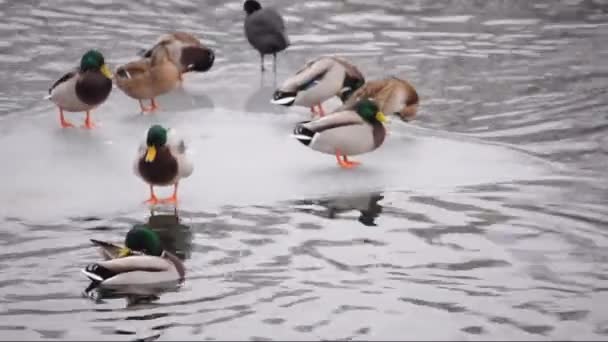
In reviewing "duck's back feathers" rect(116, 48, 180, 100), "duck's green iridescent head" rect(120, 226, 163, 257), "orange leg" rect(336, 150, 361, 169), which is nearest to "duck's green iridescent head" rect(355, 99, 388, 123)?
"orange leg" rect(336, 150, 361, 169)

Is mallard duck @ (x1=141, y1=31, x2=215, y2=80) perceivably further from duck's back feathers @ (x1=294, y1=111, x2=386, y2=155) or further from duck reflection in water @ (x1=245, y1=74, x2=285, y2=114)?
duck's back feathers @ (x1=294, y1=111, x2=386, y2=155)

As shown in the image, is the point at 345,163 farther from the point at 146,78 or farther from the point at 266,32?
the point at 266,32

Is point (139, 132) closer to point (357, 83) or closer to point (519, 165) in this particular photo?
point (357, 83)

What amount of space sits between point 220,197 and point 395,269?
217 centimetres

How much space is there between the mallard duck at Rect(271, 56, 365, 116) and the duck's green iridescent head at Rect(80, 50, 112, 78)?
1.59 metres

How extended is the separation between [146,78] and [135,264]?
445 cm

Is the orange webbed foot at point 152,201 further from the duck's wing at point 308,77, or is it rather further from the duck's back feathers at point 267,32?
the duck's back feathers at point 267,32

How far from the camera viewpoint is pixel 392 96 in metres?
13.0

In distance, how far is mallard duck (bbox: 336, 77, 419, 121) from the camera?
12.9 meters

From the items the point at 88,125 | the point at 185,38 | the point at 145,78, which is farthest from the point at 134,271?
the point at 185,38

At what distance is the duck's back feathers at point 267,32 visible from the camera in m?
14.9

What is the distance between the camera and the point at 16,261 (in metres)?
9.52

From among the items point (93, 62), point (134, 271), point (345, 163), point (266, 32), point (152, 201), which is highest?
point (266, 32)

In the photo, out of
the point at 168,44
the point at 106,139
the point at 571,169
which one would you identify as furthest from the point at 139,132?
the point at 571,169
